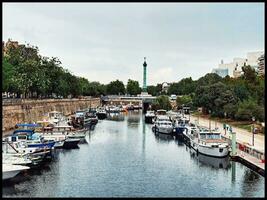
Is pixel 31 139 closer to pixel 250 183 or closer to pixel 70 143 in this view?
pixel 70 143

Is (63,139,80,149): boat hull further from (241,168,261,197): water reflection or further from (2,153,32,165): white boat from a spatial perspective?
(241,168,261,197): water reflection

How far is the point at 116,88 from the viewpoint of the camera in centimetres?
18312

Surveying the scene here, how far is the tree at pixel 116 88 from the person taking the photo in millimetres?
183375

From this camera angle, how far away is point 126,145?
5066cm

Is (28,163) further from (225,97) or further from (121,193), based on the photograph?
(225,97)

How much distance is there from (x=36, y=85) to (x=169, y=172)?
168ft

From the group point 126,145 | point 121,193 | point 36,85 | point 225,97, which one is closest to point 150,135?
point 126,145

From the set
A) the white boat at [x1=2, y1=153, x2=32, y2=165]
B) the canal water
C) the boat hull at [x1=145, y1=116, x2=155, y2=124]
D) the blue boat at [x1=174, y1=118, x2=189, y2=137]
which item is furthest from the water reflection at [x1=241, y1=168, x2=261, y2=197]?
the boat hull at [x1=145, y1=116, x2=155, y2=124]

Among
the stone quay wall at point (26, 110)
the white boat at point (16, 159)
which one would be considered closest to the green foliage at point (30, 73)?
the stone quay wall at point (26, 110)

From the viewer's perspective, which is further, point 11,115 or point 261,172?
point 11,115

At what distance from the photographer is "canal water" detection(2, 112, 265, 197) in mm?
27375

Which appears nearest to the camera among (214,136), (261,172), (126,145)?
(261,172)

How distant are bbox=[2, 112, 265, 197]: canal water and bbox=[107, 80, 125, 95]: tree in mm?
137570

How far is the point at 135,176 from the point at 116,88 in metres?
152
